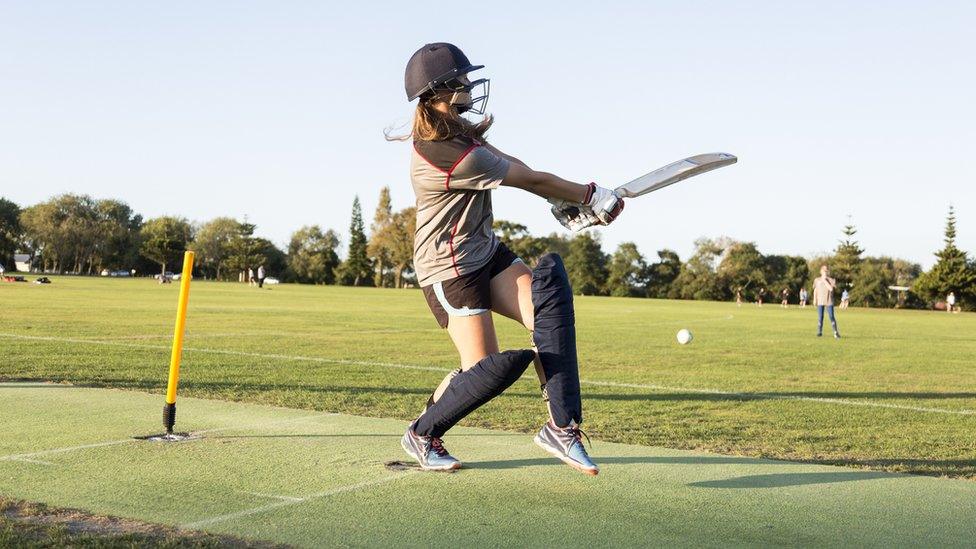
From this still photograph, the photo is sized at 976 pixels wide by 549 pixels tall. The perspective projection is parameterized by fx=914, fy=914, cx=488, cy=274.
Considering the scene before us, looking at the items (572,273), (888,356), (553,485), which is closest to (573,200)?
(553,485)

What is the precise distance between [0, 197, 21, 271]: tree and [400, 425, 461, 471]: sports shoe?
143 metres

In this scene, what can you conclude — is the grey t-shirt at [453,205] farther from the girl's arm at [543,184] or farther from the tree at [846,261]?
the tree at [846,261]

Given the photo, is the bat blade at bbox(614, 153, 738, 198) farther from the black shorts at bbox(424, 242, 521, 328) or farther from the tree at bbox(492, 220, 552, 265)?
the tree at bbox(492, 220, 552, 265)

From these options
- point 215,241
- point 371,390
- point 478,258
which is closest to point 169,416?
point 478,258

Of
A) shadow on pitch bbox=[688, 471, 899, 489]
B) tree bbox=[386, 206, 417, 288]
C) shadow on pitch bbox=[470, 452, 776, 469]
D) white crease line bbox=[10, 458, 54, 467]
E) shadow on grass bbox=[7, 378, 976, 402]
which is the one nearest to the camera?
shadow on pitch bbox=[688, 471, 899, 489]

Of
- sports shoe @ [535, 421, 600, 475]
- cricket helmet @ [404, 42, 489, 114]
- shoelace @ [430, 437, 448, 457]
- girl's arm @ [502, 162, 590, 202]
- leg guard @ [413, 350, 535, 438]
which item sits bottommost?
shoelace @ [430, 437, 448, 457]

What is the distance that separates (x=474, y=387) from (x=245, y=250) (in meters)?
134

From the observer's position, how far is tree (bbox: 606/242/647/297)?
373ft

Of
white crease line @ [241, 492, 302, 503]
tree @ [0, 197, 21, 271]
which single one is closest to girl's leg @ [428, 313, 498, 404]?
white crease line @ [241, 492, 302, 503]

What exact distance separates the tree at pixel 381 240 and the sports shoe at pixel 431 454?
397ft

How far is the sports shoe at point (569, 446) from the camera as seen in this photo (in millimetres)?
4629

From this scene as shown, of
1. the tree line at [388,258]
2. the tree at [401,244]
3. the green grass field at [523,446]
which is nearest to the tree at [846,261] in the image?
the tree line at [388,258]

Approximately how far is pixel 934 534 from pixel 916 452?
9.33 feet

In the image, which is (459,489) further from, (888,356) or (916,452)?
(888,356)
